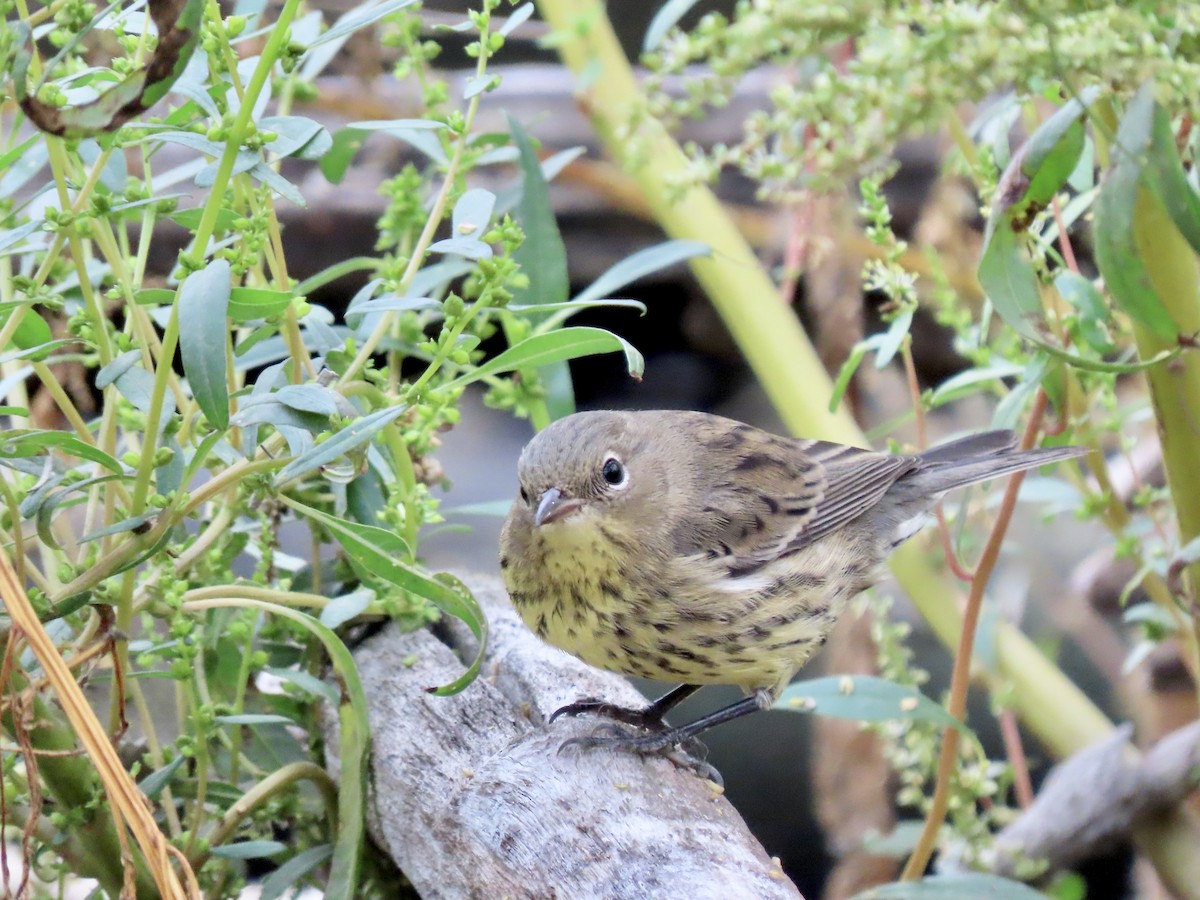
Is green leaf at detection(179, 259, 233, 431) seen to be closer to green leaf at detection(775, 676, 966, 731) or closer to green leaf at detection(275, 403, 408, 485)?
green leaf at detection(275, 403, 408, 485)

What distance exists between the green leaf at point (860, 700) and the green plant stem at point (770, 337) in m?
0.60

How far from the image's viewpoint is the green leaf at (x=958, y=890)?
68.7 inches

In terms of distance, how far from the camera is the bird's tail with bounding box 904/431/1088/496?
191cm

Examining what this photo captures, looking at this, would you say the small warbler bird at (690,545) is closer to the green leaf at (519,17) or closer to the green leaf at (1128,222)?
the green leaf at (1128,222)

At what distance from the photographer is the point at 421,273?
204 centimetres

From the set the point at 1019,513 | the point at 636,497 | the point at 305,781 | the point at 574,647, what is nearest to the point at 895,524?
the point at 636,497

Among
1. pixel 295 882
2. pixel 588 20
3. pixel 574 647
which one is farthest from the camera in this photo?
pixel 588 20

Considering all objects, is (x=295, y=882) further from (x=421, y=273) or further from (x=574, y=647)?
(x=421, y=273)

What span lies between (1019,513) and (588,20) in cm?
288

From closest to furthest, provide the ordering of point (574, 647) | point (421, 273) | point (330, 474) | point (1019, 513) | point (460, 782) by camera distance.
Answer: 1. point (330, 474)
2. point (460, 782)
3. point (574, 647)
4. point (421, 273)
5. point (1019, 513)

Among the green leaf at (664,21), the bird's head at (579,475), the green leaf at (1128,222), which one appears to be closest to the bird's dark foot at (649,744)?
the bird's head at (579,475)

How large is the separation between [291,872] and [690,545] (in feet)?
2.56

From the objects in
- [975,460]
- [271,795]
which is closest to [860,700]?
[975,460]

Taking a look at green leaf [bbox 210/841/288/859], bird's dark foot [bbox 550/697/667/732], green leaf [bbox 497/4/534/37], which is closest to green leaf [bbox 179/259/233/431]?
green leaf [bbox 497/4/534/37]
